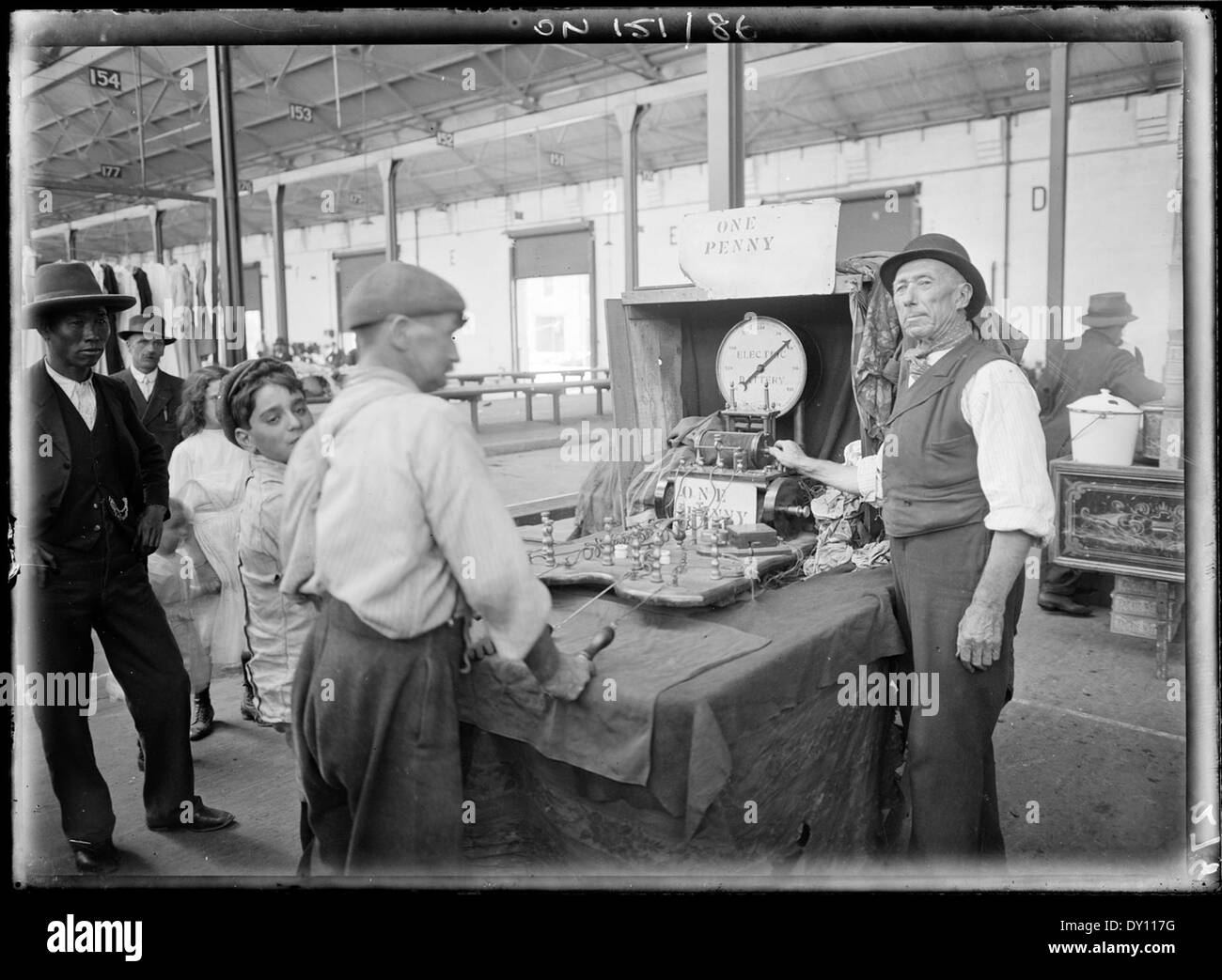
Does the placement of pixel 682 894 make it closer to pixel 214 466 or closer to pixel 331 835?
pixel 331 835

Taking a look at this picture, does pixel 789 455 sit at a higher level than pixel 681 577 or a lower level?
higher

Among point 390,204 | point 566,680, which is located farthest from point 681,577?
point 390,204

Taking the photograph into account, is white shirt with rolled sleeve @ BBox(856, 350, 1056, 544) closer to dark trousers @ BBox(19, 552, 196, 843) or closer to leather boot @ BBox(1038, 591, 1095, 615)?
dark trousers @ BBox(19, 552, 196, 843)

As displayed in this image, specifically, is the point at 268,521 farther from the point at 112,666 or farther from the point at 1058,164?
the point at 1058,164

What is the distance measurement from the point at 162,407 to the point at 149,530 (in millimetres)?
564

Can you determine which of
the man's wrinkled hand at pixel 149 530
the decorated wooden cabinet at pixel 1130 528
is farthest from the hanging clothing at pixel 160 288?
A: the decorated wooden cabinet at pixel 1130 528

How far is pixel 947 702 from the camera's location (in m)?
2.31

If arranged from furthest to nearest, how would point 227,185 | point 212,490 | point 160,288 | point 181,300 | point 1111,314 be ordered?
point 1111,314
point 181,300
point 160,288
point 227,185
point 212,490

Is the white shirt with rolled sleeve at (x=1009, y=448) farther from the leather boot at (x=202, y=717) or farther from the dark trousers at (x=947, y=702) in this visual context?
the leather boot at (x=202, y=717)

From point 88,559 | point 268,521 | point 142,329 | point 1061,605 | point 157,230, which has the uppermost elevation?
point 157,230

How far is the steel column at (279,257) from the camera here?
2.86 m

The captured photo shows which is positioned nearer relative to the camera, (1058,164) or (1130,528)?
(1130,528)

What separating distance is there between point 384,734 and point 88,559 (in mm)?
1193

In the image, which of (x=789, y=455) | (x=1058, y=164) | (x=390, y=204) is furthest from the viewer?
(x=1058, y=164)
